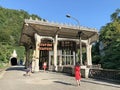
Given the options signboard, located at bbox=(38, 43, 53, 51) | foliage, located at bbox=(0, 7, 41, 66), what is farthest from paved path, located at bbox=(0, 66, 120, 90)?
foliage, located at bbox=(0, 7, 41, 66)

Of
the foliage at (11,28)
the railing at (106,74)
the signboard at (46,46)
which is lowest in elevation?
the railing at (106,74)

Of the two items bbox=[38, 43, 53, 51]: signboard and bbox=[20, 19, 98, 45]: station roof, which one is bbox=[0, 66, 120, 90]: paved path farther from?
bbox=[38, 43, 53, 51]: signboard

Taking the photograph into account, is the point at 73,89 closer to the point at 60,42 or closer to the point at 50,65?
the point at 50,65

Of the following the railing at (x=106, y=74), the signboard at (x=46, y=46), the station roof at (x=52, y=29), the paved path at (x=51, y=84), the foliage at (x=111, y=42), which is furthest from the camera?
the signboard at (x=46, y=46)

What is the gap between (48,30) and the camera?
38.2 metres

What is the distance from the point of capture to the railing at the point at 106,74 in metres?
19.4

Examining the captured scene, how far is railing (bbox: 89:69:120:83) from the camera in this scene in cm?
1942

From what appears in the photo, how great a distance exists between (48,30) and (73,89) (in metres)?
24.6

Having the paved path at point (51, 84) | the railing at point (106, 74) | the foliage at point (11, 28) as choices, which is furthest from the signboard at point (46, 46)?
the foliage at point (11, 28)

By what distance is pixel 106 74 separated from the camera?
69.7 ft

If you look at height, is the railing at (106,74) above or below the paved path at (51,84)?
above

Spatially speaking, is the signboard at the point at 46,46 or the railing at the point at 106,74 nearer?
the railing at the point at 106,74

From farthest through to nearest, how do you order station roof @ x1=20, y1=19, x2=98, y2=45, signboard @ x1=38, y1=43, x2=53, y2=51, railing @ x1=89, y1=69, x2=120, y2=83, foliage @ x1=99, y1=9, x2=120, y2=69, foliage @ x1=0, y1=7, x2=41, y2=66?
foliage @ x1=0, y1=7, x2=41, y2=66 → signboard @ x1=38, y1=43, x2=53, y2=51 → station roof @ x1=20, y1=19, x2=98, y2=45 → foliage @ x1=99, y1=9, x2=120, y2=69 → railing @ x1=89, y1=69, x2=120, y2=83

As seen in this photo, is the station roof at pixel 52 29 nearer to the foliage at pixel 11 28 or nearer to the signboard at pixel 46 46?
the signboard at pixel 46 46
